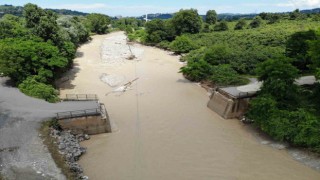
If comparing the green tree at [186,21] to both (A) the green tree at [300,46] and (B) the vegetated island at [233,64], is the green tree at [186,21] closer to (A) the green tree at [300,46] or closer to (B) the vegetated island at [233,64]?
(B) the vegetated island at [233,64]

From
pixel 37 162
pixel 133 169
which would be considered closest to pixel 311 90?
pixel 133 169

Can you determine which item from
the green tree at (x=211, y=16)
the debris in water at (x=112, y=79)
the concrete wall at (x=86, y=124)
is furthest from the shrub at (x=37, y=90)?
the green tree at (x=211, y=16)

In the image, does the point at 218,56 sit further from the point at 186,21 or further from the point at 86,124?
the point at 186,21

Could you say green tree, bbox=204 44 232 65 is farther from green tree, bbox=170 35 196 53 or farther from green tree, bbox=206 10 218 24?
green tree, bbox=206 10 218 24

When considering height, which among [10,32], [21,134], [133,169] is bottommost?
[133,169]

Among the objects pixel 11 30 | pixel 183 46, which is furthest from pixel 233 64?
pixel 11 30

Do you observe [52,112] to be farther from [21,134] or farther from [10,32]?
[10,32]

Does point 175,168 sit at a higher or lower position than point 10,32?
lower
